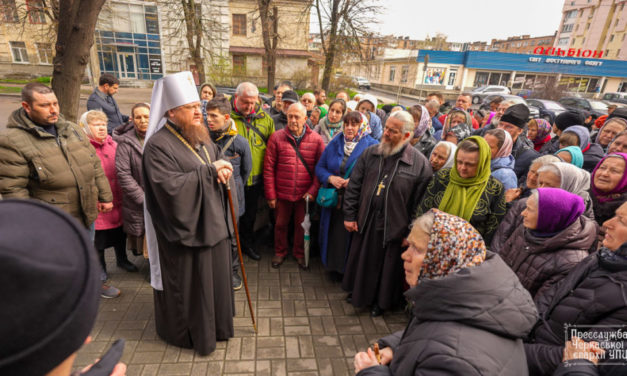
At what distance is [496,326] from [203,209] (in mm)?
2072

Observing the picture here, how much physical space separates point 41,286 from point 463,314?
4.30 ft

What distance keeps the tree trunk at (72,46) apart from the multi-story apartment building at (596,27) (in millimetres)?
48210

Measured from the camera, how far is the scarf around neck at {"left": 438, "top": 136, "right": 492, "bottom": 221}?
271 centimetres

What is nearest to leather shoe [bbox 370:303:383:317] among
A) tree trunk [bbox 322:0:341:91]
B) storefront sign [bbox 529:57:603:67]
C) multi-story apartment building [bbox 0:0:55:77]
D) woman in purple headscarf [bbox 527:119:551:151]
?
woman in purple headscarf [bbox 527:119:551:151]

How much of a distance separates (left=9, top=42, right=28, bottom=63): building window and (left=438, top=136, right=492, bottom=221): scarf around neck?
35.3 meters

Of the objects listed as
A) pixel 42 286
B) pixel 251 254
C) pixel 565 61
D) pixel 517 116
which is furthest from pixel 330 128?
pixel 565 61

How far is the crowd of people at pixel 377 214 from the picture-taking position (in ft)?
4.44

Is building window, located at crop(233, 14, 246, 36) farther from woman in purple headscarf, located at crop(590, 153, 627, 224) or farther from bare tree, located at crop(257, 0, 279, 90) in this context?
woman in purple headscarf, located at crop(590, 153, 627, 224)

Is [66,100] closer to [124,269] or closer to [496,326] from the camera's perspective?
[124,269]

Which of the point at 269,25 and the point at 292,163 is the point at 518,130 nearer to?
the point at 292,163

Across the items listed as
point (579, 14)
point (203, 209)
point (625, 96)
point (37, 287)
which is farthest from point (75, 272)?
point (579, 14)

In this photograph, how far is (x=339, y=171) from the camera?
3826 mm

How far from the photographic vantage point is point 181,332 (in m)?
2.79

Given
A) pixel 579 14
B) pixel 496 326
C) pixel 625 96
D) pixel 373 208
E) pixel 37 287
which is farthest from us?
pixel 579 14
